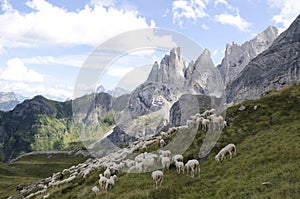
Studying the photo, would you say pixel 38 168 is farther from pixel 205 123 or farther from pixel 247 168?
pixel 247 168

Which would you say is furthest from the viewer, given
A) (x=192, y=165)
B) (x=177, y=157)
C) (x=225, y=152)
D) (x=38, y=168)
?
(x=38, y=168)

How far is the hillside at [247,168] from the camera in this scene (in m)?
19.0

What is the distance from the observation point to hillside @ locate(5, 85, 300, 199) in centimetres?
1902

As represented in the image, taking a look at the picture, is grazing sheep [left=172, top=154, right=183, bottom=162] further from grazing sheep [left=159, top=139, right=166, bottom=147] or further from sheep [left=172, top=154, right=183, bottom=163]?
grazing sheep [left=159, top=139, right=166, bottom=147]

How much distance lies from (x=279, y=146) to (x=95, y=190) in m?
18.4

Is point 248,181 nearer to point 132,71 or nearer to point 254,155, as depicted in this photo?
A: point 254,155

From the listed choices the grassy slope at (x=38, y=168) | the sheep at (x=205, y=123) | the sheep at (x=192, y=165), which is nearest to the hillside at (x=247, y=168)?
the sheep at (x=192, y=165)

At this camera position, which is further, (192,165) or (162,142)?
(162,142)

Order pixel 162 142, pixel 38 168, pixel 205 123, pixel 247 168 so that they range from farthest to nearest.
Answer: pixel 38 168 < pixel 162 142 < pixel 205 123 < pixel 247 168

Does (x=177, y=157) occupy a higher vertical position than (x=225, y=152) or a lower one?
lower

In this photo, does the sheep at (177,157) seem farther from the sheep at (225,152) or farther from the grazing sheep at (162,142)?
the grazing sheep at (162,142)

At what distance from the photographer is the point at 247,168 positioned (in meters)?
23.3

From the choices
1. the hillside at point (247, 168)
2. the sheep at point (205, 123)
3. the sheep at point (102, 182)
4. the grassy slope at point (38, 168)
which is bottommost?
the grassy slope at point (38, 168)

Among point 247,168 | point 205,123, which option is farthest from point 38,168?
point 247,168
